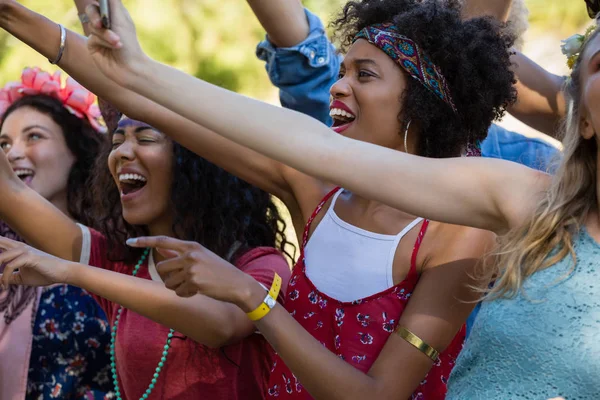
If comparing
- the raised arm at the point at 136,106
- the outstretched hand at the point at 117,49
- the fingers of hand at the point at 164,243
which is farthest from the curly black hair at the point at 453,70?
the outstretched hand at the point at 117,49

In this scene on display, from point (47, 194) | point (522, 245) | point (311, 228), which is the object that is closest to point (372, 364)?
point (311, 228)

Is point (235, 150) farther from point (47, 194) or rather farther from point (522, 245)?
point (47, 194)

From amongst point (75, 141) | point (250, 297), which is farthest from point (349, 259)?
point (75, 141)

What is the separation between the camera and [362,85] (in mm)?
2275

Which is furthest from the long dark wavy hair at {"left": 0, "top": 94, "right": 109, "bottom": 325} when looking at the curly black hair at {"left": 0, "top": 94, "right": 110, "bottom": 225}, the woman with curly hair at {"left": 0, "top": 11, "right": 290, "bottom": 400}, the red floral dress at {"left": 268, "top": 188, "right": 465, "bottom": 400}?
the red floral dress at {"left": 268, "top": 188, "right": 465, "bottom": 400}

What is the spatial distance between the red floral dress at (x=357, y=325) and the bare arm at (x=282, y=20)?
863mm

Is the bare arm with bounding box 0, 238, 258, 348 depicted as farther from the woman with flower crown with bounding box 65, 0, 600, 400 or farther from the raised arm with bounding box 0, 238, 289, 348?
the woman with flower crown with bounding box 65, 0, 600, 400

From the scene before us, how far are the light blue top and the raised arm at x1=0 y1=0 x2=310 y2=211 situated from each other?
83 cm

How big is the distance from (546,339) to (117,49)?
0.89 metres

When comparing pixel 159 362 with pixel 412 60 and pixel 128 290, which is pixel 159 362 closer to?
pixel 128 290

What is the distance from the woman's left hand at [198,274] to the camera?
6.32 feet

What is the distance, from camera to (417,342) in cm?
198

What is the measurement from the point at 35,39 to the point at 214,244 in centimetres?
81

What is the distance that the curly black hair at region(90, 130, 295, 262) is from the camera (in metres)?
2.67
